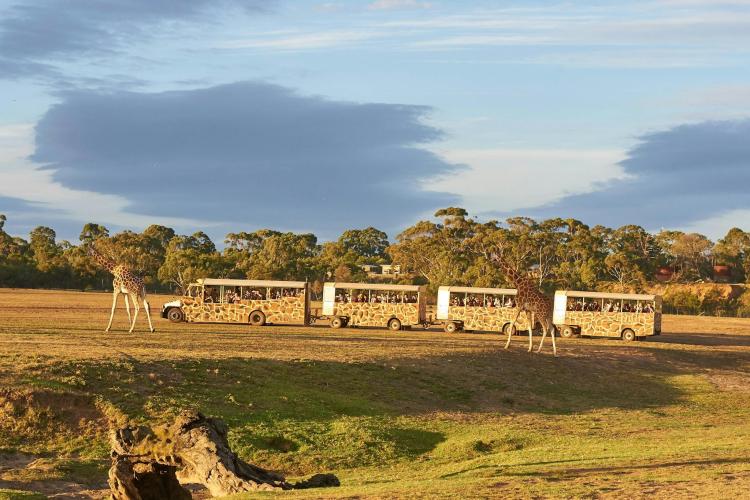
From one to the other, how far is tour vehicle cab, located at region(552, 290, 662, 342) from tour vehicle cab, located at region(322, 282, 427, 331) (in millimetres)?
8052

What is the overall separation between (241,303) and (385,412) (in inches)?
1133

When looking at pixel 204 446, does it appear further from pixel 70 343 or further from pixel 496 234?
pixel 496 234

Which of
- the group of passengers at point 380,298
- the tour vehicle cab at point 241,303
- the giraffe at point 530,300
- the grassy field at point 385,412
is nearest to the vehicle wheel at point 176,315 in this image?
the tour vehicle cab at point 241,303

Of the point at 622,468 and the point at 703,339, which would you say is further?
the point at 703,339

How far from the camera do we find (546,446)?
2377 cm

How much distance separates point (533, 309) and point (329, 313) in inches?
684

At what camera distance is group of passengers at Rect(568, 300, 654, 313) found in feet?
186

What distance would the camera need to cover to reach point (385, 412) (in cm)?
2809

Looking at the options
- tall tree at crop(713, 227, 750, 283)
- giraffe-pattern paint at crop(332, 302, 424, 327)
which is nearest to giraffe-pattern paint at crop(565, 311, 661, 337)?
giraffe-pattern paint at crop(332, 302, 424, 327)

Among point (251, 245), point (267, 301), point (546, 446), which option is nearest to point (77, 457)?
point (546, 446)

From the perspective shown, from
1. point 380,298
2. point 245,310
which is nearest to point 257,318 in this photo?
point 245,310

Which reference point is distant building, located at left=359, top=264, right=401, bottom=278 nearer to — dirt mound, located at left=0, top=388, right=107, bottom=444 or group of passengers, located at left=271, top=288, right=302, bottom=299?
group of passengers, located at left=271, top=288, right=302, bottom=299

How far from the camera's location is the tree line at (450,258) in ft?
349

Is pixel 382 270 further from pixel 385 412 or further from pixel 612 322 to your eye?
pixel 385 412
